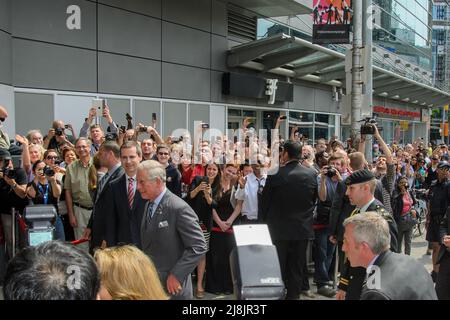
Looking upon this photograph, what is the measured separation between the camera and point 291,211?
5.84 metres

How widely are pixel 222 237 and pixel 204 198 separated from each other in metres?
0.63

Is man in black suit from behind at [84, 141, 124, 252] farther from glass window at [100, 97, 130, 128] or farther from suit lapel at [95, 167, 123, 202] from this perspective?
glass window at [100, 97, 130, 128]

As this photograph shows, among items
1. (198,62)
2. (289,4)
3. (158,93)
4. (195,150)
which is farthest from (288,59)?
(195,150)

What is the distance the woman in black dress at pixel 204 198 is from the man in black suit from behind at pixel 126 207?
4.99 feet

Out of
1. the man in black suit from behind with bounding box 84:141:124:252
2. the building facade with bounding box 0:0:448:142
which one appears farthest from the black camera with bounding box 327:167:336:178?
the building facade with bounding box 0:0:448:142

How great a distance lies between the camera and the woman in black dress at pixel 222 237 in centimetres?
648

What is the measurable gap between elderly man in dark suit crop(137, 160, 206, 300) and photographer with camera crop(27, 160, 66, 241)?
2.11 meters

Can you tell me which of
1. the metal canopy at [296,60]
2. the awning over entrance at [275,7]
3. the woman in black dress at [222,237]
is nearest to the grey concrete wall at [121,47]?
the metal canopy at [296,60]

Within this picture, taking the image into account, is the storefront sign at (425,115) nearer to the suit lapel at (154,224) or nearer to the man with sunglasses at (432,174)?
the man with sunglasses at (432,174)

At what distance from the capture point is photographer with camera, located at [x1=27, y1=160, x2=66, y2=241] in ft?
18.9

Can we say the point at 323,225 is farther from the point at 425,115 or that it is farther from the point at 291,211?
the point at 425,115

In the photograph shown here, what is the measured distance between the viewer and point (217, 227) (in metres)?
6.61

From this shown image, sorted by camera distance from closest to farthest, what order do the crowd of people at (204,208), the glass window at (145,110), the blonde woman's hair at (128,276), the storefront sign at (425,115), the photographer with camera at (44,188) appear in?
the blonde woman's hair at (128,276), the crowd of people at (204,208), the photographer with camera at (44,188), the glass window at (145,110), the storefront sign at (425,115)

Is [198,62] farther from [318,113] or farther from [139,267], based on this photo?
[139,267]
